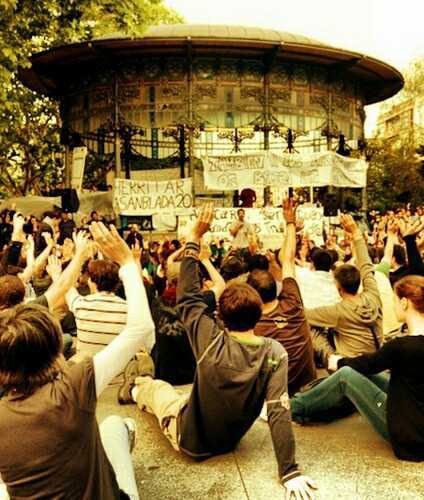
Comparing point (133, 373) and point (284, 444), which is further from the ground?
point (284, 444)

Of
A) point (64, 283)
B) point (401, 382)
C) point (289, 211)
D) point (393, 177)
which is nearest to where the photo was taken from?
point (401, 382)

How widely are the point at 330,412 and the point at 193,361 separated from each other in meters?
1.70

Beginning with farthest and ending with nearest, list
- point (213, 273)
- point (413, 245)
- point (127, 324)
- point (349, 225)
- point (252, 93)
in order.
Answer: point (252, 93)
point (213, 273)
point (413, 245)
point (349, 225)
point (127, 324)

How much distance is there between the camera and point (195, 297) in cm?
407

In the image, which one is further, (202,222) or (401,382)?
(401,382)

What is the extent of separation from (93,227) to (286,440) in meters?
1.74

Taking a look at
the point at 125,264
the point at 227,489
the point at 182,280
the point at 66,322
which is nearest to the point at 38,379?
the point at 125,264

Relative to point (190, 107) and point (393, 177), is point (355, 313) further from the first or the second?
point (393, 177)

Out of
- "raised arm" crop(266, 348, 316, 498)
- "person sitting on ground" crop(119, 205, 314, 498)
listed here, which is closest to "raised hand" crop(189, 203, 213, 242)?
"person sitting on ground" crop(119, 205, 314, 498)

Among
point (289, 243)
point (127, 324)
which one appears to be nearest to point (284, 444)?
point (127, 324)

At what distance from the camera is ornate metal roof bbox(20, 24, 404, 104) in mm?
20578

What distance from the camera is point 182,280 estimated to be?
4090 millimetres

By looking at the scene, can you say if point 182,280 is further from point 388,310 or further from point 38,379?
point 388,310

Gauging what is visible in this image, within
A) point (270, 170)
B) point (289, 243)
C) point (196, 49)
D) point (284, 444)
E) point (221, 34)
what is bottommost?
point (284, 444)
